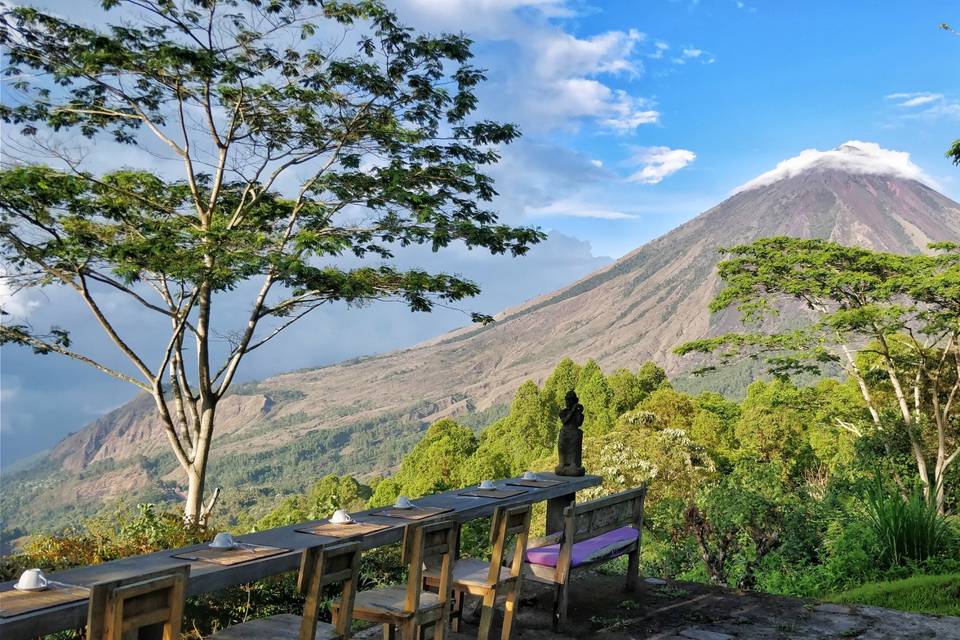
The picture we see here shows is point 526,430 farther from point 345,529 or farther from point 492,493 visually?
point 345,529

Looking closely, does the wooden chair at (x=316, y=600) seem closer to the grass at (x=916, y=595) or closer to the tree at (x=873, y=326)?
the grass at (x=916, y=595)

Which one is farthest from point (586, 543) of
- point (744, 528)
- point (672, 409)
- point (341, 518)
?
point (672, 409)

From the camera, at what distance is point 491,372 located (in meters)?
147

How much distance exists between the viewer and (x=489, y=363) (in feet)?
505

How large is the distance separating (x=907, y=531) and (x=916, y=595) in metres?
1.16

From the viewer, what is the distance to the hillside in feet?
339

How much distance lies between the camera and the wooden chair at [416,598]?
3.51 metres

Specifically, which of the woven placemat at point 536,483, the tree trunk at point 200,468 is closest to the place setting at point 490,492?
the woven placemat at point 536,483

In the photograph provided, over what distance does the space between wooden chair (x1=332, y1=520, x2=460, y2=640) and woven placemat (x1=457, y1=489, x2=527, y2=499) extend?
122 cm

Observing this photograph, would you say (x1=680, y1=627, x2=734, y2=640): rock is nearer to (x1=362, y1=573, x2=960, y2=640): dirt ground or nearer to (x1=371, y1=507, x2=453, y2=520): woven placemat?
(x1=362, y1=573, x2=960, y2=640): dirt ground

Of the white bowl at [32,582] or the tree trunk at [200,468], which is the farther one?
the tree trunk at [200,468]

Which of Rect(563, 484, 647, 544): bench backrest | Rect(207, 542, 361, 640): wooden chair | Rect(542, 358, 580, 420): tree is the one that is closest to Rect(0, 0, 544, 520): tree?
Rect(563, 484, 647, 544): bench backrest

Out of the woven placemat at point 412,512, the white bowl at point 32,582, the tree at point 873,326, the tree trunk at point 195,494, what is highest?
the tree at point 873,326

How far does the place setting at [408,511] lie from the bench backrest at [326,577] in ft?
3.08
